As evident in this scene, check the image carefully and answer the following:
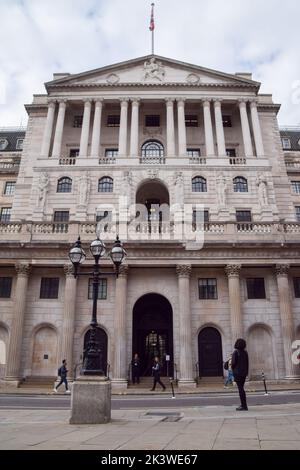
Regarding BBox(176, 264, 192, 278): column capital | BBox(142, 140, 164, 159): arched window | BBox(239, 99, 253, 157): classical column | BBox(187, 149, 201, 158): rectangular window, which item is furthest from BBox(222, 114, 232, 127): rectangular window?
BBox(176, 264, 192, 278): column capital

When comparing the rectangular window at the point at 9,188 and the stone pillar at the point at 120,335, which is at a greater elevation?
the rectangular window at the point at 9,188

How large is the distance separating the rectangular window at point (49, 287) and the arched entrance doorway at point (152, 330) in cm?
638

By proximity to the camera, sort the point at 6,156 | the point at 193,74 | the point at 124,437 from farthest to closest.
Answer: the point at 6,156
the point at 193,74
the point at 124,437

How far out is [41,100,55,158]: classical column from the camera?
3366 cm

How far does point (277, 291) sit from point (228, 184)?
10243mm

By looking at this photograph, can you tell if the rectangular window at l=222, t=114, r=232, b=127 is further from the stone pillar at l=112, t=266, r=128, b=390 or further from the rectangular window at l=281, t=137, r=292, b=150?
the stone pillar at l=112, t=266, r=128, b=390

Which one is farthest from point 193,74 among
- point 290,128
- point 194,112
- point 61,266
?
point 61,266

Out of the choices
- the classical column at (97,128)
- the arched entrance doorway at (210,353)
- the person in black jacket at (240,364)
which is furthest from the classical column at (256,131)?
the person in black jacket at (240,364)

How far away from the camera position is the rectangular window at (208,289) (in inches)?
1111

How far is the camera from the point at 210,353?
1072 inches

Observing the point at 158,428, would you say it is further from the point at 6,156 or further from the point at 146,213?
the point at 6,156

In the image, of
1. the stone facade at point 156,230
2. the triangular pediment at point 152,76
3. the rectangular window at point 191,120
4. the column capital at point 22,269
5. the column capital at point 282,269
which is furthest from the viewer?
the rectangular window at point 191,120

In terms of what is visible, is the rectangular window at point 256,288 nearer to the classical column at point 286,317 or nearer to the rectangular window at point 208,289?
the classical column at point 286,317

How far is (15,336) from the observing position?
25.7m
